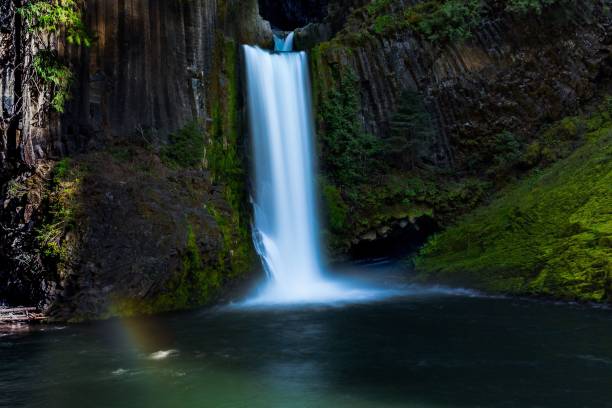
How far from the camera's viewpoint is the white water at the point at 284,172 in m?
17.6

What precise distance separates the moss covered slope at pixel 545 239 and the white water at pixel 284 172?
3829 millimetres

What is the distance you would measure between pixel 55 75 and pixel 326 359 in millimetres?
10738

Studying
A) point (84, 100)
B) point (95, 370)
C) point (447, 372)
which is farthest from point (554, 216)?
point (84, 100)

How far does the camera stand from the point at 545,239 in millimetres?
14438

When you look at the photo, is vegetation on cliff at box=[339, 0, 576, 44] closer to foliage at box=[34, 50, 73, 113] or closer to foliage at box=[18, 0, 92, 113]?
foliage at box=[18, 0, 92, 113]

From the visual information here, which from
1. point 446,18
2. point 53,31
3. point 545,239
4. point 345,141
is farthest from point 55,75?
point 446,18

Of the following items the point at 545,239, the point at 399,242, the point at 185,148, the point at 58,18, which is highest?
the point at 58,18

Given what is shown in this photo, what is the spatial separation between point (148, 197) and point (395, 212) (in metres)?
8.92

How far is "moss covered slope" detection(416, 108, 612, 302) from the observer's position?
1291 cm

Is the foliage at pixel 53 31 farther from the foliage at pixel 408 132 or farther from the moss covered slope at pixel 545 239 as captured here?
the moss covered slope at pixel 545 239

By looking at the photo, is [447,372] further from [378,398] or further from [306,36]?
[306,36]

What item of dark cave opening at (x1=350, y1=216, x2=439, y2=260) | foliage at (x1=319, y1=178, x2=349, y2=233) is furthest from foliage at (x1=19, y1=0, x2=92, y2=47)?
dark cave opening at (x1=350, y1=216, x2=439, y2=260)

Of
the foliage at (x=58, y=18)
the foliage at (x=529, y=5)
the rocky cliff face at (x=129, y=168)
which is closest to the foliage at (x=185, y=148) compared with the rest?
the rocky cliff face at (x=129, y=168)

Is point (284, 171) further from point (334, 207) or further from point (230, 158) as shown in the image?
point (334, 207)
